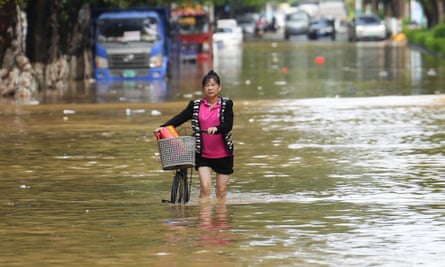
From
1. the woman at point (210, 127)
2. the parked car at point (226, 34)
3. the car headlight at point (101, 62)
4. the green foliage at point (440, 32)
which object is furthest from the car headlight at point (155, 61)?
the parked car at point (226, 34)

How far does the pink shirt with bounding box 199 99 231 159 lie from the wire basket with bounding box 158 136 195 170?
36 centimetres

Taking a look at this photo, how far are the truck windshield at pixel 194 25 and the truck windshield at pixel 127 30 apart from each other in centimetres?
1754

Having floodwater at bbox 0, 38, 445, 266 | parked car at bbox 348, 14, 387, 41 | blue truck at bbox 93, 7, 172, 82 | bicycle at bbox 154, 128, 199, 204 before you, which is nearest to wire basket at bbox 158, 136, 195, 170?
bicycle at bbox 154, 128, 199, 204

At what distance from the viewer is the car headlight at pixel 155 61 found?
140 ft

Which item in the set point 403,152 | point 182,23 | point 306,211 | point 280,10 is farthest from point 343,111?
point 280,10

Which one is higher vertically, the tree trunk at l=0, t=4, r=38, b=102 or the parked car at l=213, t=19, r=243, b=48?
the tree trunk at l=0, t=4, r=38, b=102

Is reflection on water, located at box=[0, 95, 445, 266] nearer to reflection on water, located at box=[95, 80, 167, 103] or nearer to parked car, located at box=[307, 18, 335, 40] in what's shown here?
reflection on water, located at box=[95, 80, 167, 103]

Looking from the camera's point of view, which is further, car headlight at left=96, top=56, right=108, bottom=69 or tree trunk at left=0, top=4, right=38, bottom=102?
car headlight at left=96, top=56, right=108, bottom=69

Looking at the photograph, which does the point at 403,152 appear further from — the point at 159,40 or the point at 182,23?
the point at 182,23

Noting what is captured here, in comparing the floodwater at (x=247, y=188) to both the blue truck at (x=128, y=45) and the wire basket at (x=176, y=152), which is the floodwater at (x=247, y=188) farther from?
the blue truck at (x=128, y=45)

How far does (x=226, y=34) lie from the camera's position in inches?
3474

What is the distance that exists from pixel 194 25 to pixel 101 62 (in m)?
18.6

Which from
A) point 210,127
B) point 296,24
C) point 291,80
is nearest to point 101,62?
point 291,80

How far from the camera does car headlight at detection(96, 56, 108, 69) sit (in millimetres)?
42559
